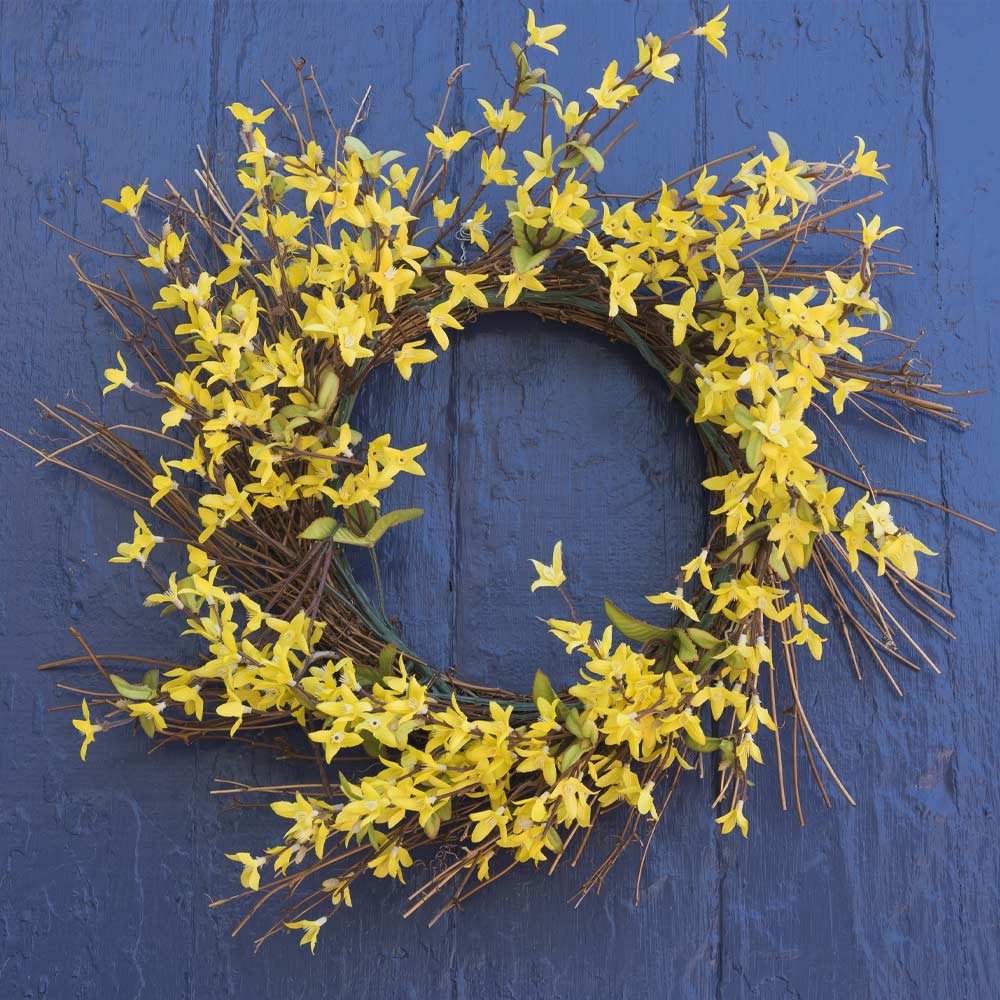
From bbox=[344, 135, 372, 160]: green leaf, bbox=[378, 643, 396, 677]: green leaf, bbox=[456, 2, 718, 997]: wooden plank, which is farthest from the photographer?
bbox=[456, 2, 718, 997]: wooden plank

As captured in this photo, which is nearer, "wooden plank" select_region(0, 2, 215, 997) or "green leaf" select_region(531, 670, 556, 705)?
"green leaf" select_region(531, 670, 556, 705)

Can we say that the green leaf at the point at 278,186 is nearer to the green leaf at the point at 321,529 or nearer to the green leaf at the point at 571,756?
the green leaf at the point at 321,529

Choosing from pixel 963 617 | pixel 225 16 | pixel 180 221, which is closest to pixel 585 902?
pixel 963 617

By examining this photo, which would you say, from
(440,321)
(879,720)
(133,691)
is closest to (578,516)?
(440,321)

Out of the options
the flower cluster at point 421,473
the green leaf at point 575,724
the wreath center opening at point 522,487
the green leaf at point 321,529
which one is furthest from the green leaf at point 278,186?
the green leaf at point 575,724

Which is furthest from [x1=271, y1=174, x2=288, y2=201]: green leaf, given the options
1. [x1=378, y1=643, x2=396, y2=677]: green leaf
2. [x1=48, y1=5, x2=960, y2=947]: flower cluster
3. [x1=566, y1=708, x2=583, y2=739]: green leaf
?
[x1=566, y1=708, x2=583, y2=739]: green leaf

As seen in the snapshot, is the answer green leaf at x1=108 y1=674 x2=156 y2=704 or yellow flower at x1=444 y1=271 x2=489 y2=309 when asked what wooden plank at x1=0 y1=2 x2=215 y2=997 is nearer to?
green leaf at x1=108 y1=674 x2=156 y2=704

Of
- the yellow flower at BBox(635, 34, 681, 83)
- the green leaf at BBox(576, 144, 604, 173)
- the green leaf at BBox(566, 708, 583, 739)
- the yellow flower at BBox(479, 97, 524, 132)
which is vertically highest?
the yellow flower at BBox(635, 34, 681, 83)

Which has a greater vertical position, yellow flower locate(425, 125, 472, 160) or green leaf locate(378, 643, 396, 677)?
yellow flower locate(425, 125, 472, 160)
